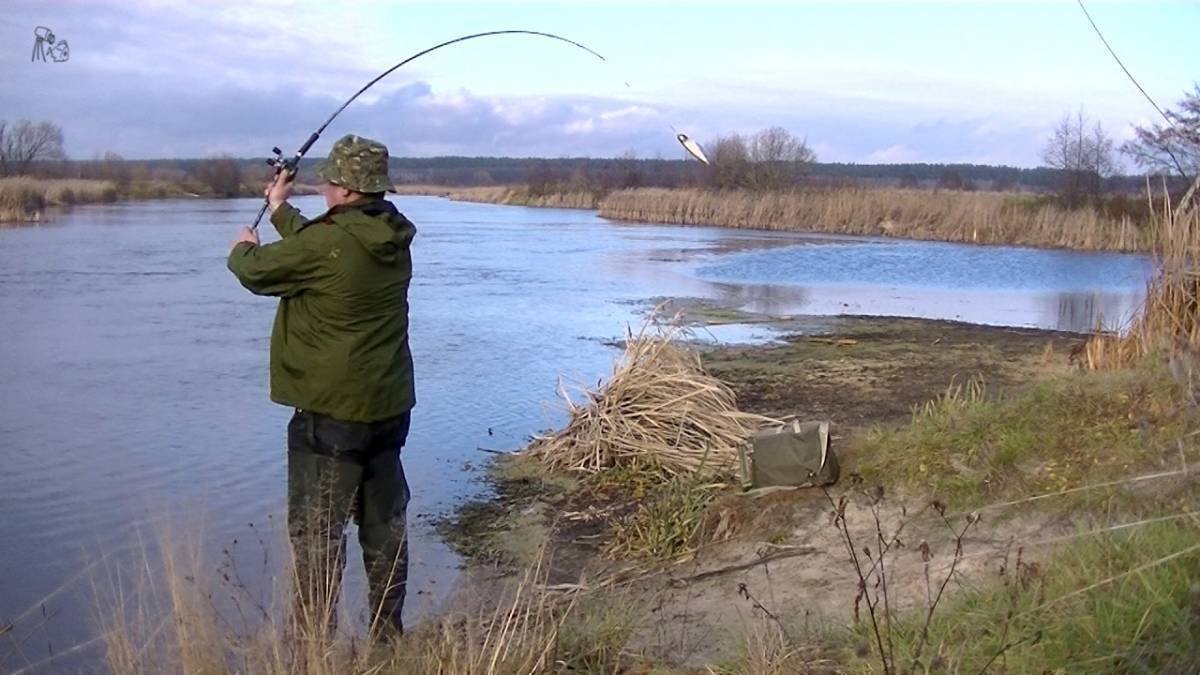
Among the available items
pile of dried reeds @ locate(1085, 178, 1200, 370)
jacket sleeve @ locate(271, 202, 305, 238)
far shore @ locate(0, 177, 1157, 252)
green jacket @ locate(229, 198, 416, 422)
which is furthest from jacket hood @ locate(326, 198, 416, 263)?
far shore @ locate(0, 177, 1157, 252)

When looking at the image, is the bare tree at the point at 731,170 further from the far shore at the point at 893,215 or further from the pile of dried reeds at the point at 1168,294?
the pile of dried reeds at the point at 1168,294

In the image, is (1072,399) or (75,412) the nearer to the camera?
(1072,399)

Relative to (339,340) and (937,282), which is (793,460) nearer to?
(339,340)

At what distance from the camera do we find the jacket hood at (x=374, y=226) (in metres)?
4.91

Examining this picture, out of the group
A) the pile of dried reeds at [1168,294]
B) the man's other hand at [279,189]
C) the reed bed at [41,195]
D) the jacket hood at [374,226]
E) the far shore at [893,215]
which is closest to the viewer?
the jacket hood at [374,226]

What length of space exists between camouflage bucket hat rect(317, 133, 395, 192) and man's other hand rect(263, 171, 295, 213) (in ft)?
0.99

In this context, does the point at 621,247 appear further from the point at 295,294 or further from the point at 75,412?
the point at 295,294

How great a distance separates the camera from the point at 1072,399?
23.1ft

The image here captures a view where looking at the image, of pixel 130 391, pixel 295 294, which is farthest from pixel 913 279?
pixel 295 294

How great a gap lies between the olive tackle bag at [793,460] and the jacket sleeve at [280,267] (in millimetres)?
3136

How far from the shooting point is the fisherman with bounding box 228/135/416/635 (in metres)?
4.84

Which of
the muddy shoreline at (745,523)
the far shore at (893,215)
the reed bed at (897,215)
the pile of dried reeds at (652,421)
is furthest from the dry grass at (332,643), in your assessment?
the reed bed at (897,215)

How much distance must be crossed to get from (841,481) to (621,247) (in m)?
25.1

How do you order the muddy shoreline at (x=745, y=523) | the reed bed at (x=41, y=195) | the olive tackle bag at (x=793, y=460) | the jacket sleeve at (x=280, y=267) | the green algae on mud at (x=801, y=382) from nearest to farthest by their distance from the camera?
the jacket sleeve at (x=280, y=267), the muddy shoreline at (x=745, y=523), the olive tackle bag at (x=793, y=460), the green algae on mud at (x=801, y=382), the reed bed at (x=41, y=195)
